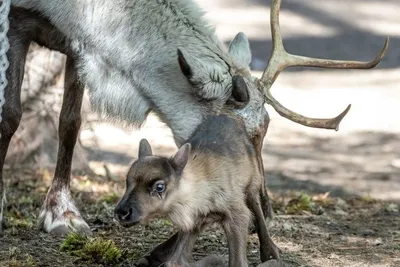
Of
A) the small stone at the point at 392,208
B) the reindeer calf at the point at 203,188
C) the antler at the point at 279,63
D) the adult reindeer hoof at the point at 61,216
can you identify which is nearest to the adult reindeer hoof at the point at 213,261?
the reindeer calf at the point at 203,188

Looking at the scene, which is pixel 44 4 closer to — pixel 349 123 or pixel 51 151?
pixel 51 151

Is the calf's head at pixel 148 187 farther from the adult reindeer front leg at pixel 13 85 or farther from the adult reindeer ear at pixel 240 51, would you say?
the adult reindeer front leg at pixel 13 85

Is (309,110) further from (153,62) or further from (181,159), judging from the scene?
(181,159)

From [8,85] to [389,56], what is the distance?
8.95 m

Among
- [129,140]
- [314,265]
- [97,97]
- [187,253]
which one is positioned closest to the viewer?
[187,253]

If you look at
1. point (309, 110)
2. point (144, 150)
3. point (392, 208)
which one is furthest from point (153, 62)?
point (309, 110)

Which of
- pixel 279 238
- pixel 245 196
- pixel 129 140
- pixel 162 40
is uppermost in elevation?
pixel 162 40

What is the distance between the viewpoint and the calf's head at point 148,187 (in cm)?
527

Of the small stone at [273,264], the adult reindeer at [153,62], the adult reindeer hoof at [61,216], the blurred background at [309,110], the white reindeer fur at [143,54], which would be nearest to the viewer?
the small stone at [273,264]

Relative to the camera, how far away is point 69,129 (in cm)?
795

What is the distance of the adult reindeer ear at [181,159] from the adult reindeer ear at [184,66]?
1.06 m

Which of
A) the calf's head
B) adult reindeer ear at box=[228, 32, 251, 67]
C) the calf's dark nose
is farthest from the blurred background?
the calf's dark nose

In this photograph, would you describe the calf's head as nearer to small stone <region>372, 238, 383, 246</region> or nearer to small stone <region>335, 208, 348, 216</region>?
small stone <region>372, 238, 383, 246</region>

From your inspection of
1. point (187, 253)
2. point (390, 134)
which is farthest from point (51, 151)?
point (187, 253)
